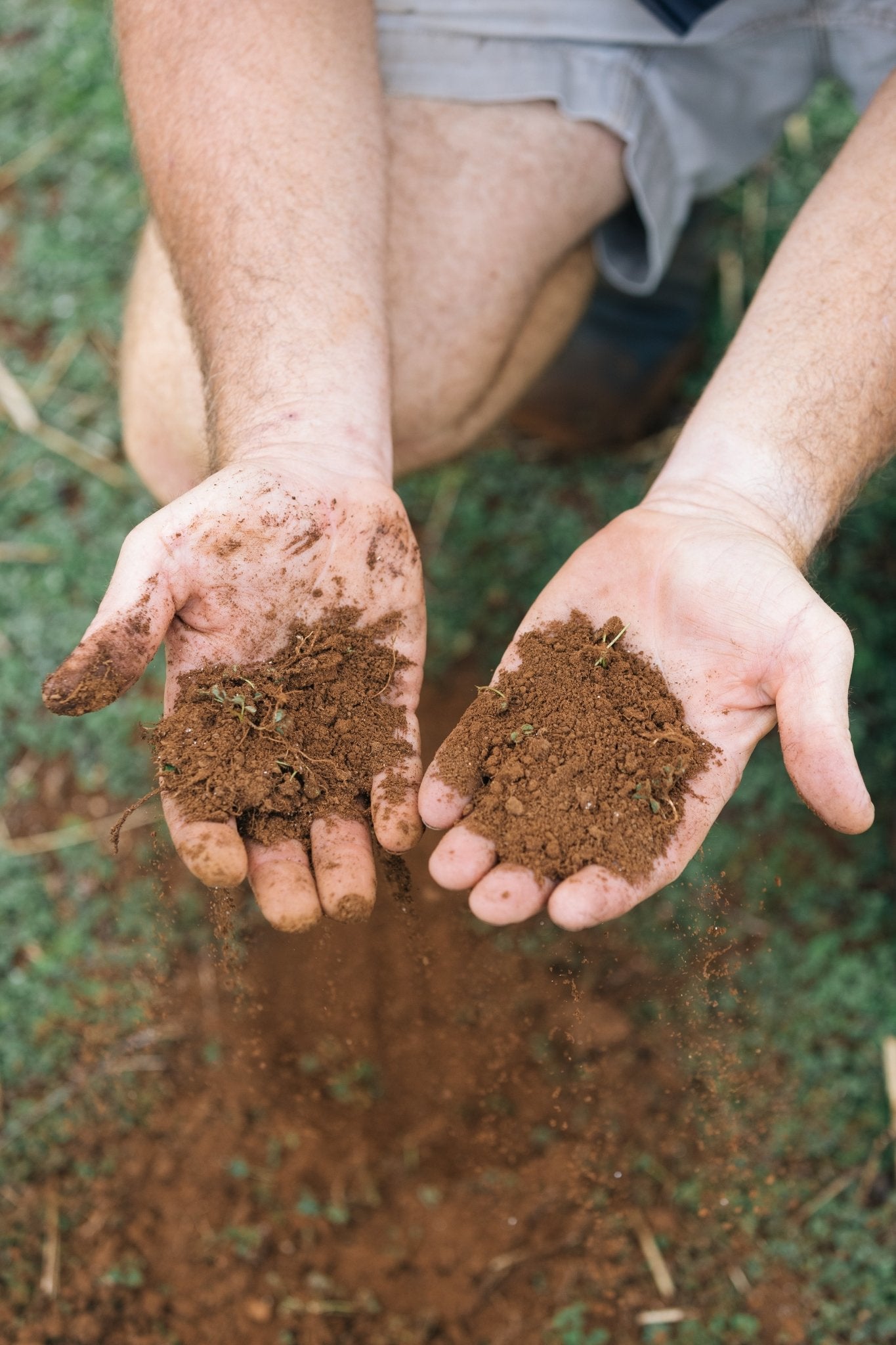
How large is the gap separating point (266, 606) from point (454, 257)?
42.7 inches

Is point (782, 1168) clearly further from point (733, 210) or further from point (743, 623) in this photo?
point (733, 210)

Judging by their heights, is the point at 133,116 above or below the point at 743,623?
above

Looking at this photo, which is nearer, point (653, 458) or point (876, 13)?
point (876, 13)

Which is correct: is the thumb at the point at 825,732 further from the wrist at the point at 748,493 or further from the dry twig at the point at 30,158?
the dry twig at the point at 30,158

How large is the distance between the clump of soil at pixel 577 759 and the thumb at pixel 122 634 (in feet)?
1.76

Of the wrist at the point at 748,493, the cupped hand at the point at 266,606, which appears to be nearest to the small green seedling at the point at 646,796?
the cupped hand at the point at 266,606

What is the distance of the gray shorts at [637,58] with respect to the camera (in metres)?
2.59

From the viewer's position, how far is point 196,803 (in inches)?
71.2

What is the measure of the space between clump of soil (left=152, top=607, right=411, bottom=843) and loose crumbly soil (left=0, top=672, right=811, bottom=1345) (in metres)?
0.47

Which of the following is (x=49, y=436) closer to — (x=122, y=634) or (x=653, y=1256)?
(x=122, y=634)

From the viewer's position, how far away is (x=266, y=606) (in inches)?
77.2

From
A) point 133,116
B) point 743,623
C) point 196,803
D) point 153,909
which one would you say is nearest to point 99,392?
point 133,116

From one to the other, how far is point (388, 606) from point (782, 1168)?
1603 millimetres

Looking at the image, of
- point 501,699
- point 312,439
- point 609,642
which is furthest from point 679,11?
point 501,699
